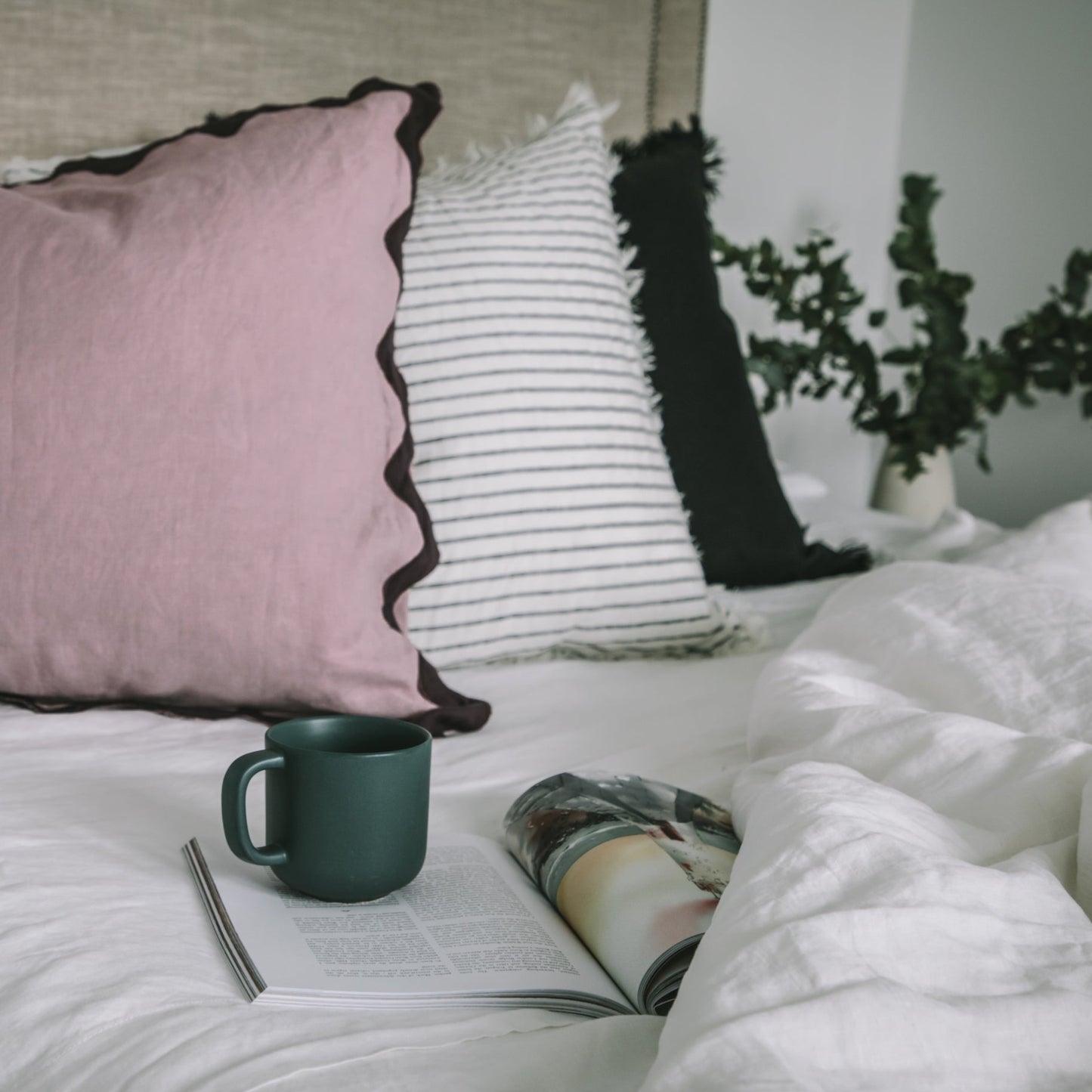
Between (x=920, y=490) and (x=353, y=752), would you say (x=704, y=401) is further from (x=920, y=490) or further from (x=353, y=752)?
(x=920, y=490)

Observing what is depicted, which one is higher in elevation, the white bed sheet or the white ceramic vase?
the white bed sheet

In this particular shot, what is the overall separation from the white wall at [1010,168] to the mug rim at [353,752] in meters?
1.99

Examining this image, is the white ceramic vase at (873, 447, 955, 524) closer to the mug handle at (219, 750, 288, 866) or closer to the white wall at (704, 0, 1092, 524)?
the white wall at (704, 0, 1092, 524)

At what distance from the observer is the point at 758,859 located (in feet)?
1.54

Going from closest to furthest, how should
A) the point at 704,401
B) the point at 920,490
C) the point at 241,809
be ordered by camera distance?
the point at 241,809 < the point at 704,401 < the point at 920,490

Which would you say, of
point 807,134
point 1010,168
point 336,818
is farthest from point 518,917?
point 1010,168

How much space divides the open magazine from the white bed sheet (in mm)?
11

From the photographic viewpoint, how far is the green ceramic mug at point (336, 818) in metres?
0.54

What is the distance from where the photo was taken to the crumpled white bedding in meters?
0.36

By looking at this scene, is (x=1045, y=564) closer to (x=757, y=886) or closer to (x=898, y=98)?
(x=757, y=886)

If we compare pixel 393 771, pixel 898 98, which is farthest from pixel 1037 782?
pixel 898 98

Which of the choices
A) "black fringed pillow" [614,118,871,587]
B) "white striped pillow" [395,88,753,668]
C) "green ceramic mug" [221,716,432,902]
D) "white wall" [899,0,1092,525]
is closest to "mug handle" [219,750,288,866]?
"green ceramic mug" [221,716,432,902]

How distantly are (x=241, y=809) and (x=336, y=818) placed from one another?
44 mm

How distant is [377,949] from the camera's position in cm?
50
